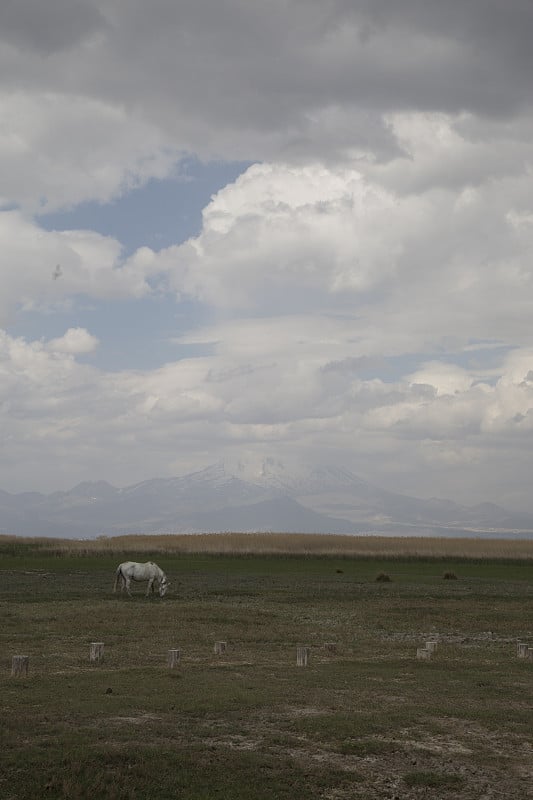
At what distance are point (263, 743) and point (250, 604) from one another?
25.2 metres

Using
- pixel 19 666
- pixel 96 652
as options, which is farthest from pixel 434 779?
pixel 96 652

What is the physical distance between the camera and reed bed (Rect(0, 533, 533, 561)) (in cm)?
8525

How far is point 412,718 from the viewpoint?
58.0 ft

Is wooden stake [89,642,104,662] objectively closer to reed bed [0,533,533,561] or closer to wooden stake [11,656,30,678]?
wooden stake [11,656,30,678]

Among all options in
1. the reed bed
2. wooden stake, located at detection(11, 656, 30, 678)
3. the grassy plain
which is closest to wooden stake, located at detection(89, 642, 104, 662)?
the grassy plain

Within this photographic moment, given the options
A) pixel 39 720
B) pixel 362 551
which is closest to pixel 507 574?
pixel 362 551

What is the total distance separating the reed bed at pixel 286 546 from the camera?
280ft

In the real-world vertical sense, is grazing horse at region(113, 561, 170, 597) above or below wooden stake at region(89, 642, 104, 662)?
above

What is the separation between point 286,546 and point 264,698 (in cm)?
7284

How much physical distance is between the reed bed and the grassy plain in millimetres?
39214

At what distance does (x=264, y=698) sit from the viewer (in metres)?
19.1

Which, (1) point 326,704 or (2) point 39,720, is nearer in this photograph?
(2) point 39,720

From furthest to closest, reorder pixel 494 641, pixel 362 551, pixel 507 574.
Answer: pixel 362 551, pixel 507 574, pixel 494 641

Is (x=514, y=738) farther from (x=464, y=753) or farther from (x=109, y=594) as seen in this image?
(x=109, y=594)
